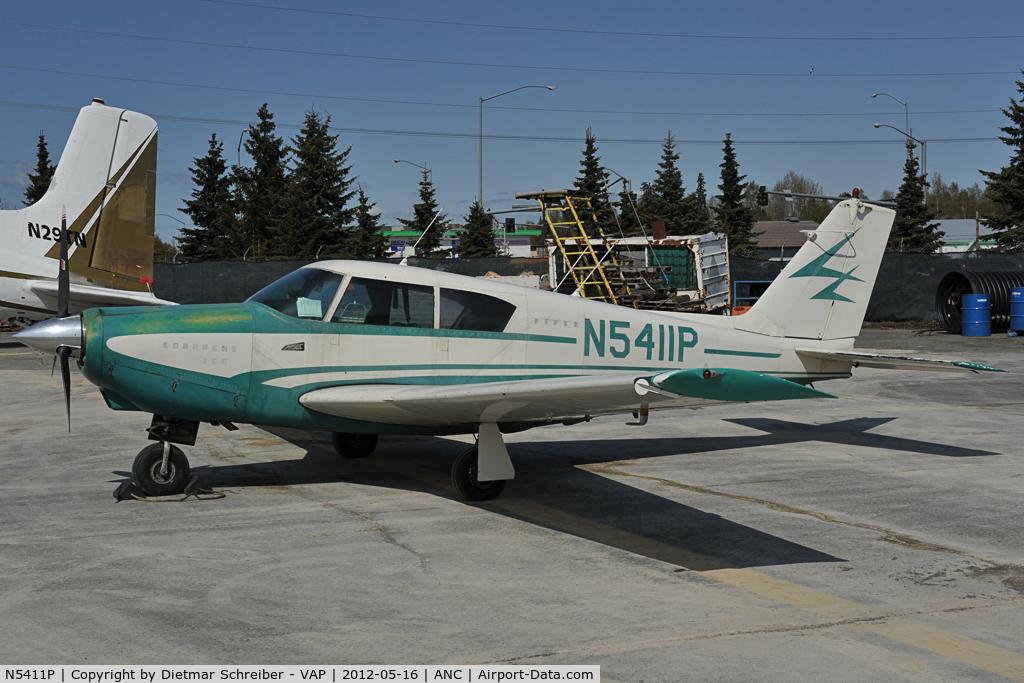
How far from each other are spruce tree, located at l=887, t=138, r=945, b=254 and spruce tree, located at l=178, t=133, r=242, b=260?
44604mm

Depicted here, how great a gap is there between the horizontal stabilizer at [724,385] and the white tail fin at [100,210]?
15.2 m

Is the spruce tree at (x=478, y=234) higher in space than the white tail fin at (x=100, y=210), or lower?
higher

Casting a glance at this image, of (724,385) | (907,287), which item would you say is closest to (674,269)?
(907,287)

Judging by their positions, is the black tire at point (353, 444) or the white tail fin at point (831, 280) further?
the white tail fin at point (831, 280)

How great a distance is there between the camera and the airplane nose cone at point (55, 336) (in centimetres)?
705

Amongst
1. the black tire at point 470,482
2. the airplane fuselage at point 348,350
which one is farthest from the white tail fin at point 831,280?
the black tire at point 470,482

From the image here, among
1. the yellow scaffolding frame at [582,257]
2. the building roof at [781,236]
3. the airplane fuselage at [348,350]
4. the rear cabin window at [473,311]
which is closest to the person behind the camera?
the airplane fuselage at [348,350]

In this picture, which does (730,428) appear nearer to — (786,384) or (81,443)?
(786,384)

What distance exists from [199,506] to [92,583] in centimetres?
215

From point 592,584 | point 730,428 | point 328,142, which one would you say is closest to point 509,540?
point 592,584

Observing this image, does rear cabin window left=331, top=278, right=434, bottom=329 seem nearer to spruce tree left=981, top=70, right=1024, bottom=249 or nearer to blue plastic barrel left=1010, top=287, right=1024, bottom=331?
blue plastic barrel left=1010, top=287, right=1024, bottom=331

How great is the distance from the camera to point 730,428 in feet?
39.6
